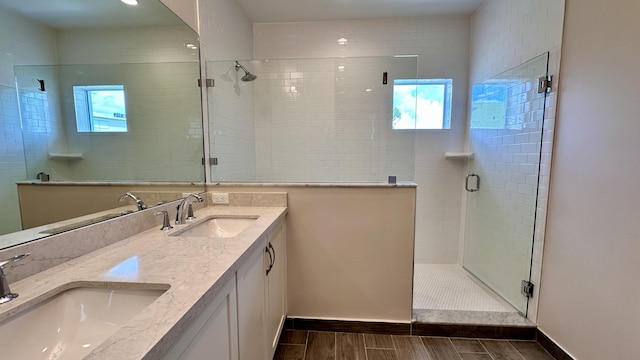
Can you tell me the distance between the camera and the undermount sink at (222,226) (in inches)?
67.5

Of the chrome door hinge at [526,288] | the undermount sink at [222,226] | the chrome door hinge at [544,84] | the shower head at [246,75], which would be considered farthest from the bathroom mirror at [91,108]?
the chrome door hinge at [526,288]

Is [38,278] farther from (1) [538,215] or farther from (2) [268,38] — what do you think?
(2) [268,38]

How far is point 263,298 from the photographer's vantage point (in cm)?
148

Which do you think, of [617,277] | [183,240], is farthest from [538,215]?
[183,240]

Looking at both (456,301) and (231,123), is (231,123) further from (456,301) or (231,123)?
(456,301)

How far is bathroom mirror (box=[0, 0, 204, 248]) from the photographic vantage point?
917mm

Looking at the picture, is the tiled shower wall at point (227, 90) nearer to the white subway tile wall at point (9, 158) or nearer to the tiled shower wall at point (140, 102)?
the tiled shower wall at point (140, 102)

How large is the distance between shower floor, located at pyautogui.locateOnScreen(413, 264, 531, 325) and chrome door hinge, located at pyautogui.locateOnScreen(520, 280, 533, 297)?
7.2 inches

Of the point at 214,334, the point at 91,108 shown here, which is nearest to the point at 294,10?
the point at 91,108

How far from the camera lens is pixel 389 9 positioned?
2746 mm

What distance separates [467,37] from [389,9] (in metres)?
0.94

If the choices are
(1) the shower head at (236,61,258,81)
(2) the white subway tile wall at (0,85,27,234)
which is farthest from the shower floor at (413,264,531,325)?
(1) the shower head at (236,61,258,81)

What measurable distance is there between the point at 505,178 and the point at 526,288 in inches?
35.0

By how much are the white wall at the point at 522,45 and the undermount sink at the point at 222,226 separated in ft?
6.67
